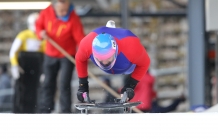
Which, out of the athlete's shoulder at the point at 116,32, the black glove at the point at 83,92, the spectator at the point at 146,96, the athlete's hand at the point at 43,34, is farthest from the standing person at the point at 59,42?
the athlete's shoulder at the point at 116,32

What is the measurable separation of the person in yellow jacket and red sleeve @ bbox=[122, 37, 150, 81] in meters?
3.94

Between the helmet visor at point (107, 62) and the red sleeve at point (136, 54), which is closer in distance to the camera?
the helmet visor at point (107, 62)

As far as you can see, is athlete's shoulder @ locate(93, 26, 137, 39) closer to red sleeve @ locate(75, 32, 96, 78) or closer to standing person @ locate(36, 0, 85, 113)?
red sleeve @ locate(75, 32, 96, 78)

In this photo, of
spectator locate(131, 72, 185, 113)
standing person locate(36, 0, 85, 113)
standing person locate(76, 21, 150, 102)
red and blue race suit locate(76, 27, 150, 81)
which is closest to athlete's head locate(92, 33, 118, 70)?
standing person locate(76, 21, 150, 102)

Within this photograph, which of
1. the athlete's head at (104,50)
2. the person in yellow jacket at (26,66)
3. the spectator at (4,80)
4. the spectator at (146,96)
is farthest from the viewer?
the spectator at (4,80)

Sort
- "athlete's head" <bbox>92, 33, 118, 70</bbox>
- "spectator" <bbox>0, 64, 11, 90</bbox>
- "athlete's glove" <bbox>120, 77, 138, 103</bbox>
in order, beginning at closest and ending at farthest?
1. "athlete's head" <bbox>92, 33, 118, 70</bbox>
2. "athlete's glove" <bbox>120, 77, 138, 103</bbox>
3. "spectator" <bbox>0, 64, 11, 90</bbox>

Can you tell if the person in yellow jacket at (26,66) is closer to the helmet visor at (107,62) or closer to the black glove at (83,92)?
the black glove at (83,92)

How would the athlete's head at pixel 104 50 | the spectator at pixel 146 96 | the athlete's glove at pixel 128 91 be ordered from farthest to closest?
the spectator at pixel 146 96 → the athlete's glove at pixel 128 91 → the athlete's head at pixel 104 50

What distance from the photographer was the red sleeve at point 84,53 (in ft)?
26.9

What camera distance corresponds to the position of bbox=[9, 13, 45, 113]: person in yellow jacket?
40.1ft

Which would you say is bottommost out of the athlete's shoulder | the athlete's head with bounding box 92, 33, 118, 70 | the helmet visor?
the helmet visor
